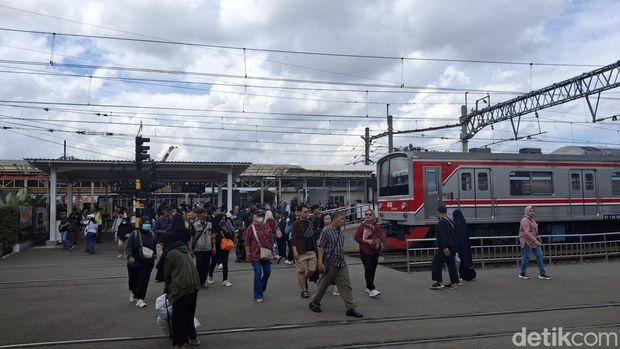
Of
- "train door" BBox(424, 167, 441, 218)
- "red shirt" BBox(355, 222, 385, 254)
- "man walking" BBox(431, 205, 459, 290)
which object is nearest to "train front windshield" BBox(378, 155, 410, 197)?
"train door" BBox(424, 167, 441, 218)

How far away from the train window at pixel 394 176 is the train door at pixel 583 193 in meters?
6.37

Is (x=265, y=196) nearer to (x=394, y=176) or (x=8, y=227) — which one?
(x=8, y=227)

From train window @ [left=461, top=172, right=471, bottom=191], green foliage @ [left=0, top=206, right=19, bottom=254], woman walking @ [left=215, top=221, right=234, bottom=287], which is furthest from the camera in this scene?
green foliage @ [left=0, top=206, right=19, bottom=254]

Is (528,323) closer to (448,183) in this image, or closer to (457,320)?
(457,320)

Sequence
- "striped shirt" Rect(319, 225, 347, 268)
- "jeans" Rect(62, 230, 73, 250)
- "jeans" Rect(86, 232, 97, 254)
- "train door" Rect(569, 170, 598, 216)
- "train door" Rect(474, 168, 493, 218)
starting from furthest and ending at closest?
1. "jeans" Rect(62, 230, 73, 250)
2. "jeans" Rect(86, 232, 97, 254)
3. "train door" Rect(569, 170, 598, 216)
4. "train door" Rect(474, 168, 493, 218)
5. "striped shirt" Rect(319, 225, 347, 268)

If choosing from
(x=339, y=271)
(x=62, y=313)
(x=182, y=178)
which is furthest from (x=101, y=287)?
(x=182, y=178)

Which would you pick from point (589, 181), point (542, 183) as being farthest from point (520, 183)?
point (589, 181)

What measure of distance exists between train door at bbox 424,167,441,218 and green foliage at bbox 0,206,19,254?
48.6 ft

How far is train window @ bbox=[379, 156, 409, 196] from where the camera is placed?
658 inches

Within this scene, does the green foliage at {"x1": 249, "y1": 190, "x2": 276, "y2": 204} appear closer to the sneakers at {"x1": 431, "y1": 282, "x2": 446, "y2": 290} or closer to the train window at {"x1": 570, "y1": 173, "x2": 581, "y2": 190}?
the train window at {"x1": 570, "y1": 173, "x2": 581, "y2": 190}

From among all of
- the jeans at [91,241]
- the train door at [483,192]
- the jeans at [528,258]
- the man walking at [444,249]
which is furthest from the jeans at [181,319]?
the jeans at [91,241]

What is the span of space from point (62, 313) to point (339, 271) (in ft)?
15.3
